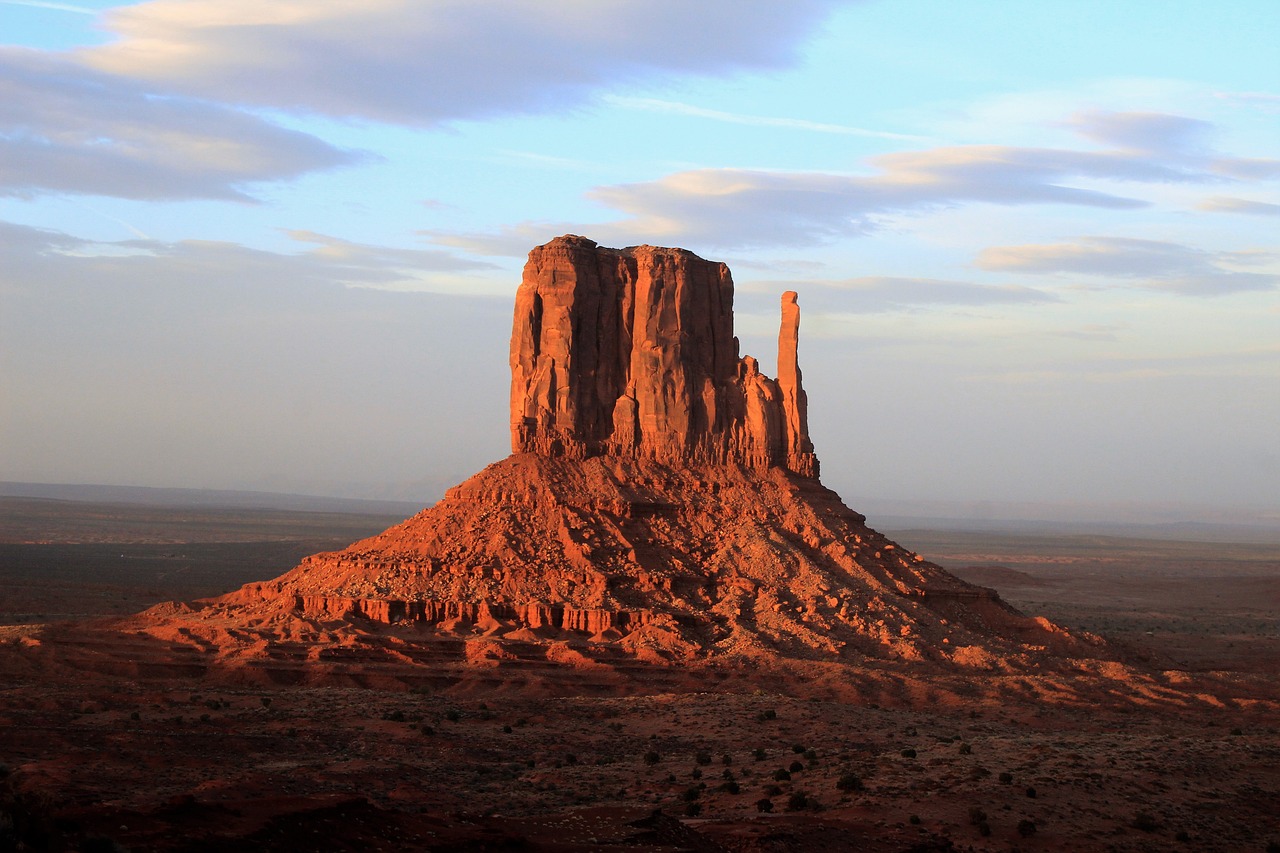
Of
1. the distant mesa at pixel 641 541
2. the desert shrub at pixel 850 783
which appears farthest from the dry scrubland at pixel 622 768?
the distant mesa at pixel 641 541

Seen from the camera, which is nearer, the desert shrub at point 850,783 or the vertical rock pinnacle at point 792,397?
the desert shrub at point 850,783

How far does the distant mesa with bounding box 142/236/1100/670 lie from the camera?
63438 millimetres

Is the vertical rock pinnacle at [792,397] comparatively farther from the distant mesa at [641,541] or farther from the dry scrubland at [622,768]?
the dry scrubland at [622,768]

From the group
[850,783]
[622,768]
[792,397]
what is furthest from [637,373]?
[850,783]

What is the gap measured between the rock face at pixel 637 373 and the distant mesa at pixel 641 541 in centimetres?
10

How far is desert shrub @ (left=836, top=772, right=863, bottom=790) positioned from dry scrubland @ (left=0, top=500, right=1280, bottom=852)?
99 mm

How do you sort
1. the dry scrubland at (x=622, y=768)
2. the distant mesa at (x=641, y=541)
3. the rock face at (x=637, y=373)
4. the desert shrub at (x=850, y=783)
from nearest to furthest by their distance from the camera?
the dry scrubland at (x=622, y=768), the desert shrub at (x=850, y=783), the distant mesa at (x=641, y=541), the rock face at (x=637, y=373)

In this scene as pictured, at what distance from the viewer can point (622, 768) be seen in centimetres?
4259

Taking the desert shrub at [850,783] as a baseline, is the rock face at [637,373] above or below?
above

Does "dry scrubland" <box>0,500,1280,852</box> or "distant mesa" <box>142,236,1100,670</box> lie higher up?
"distant mesa" <box>142,236,1100,670</box>

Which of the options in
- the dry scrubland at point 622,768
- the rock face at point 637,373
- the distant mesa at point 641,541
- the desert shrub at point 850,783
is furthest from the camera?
the rock face at point 637,373

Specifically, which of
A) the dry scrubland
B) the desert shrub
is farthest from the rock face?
the desert shrub

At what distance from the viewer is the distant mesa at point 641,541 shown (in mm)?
63438

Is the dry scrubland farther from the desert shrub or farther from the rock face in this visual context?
the rock face
